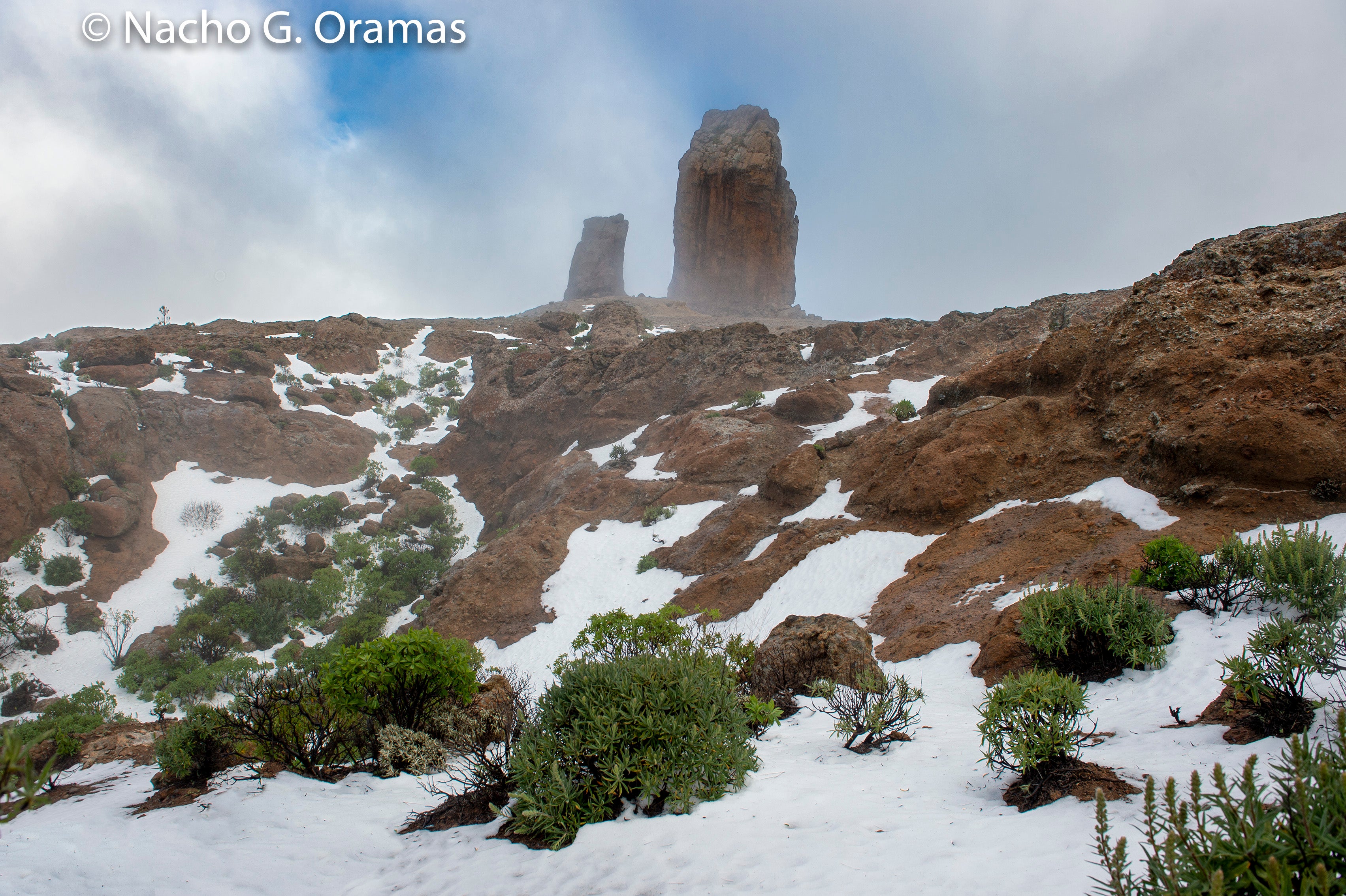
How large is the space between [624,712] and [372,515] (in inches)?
1182

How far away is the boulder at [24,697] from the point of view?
1694cm

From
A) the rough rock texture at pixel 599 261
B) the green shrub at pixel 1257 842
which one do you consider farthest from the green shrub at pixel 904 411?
the rough rock texture at pixel 599 261

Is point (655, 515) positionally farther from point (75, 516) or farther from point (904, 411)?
point (75, 516)

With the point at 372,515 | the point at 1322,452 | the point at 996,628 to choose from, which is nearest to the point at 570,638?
the point at 996,628

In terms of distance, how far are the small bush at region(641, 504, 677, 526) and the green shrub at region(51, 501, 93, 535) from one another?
22411mm

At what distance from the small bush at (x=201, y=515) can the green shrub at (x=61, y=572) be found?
4.44 m

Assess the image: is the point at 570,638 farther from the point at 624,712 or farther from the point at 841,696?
the point at 624,712

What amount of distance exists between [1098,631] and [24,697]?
2627cm

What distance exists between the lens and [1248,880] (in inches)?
62.7

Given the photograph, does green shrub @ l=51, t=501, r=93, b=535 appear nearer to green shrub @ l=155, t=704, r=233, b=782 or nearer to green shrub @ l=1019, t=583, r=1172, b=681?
green shrub @ l=155, t=704, r=233, b=782

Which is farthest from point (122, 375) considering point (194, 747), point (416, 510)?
point (194, 747)

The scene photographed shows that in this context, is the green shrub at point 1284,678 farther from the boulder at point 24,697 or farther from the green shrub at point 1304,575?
the boulder at point 24,697

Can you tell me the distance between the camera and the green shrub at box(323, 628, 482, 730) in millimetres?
5938

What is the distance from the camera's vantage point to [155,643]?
20297mm
